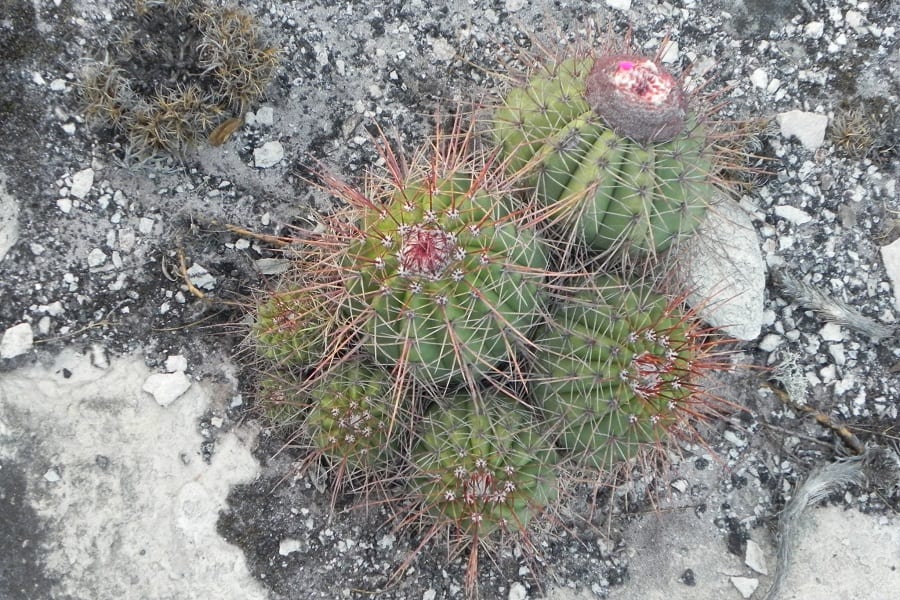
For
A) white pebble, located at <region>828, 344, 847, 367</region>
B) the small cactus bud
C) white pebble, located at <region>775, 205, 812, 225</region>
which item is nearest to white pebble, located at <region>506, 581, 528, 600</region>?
white pebble, located at <region>828, 344, 847, 367</region>

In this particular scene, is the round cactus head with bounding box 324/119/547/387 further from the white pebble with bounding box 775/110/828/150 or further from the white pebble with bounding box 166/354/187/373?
the white pebble with bounding box 775/110/828/150

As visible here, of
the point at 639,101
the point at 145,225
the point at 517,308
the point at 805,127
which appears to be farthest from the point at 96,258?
the point at 805,127

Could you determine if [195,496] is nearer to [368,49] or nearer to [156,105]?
[156,105]

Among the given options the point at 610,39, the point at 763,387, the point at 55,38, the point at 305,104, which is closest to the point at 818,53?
the point at 610,39

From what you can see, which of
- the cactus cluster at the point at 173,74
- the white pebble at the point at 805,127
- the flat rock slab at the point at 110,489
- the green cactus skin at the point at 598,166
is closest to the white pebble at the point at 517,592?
the flat rock slab at the point at 110,489

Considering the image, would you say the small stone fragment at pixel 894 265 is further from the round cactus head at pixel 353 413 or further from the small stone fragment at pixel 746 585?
the round cactus head at pixel 353 413
